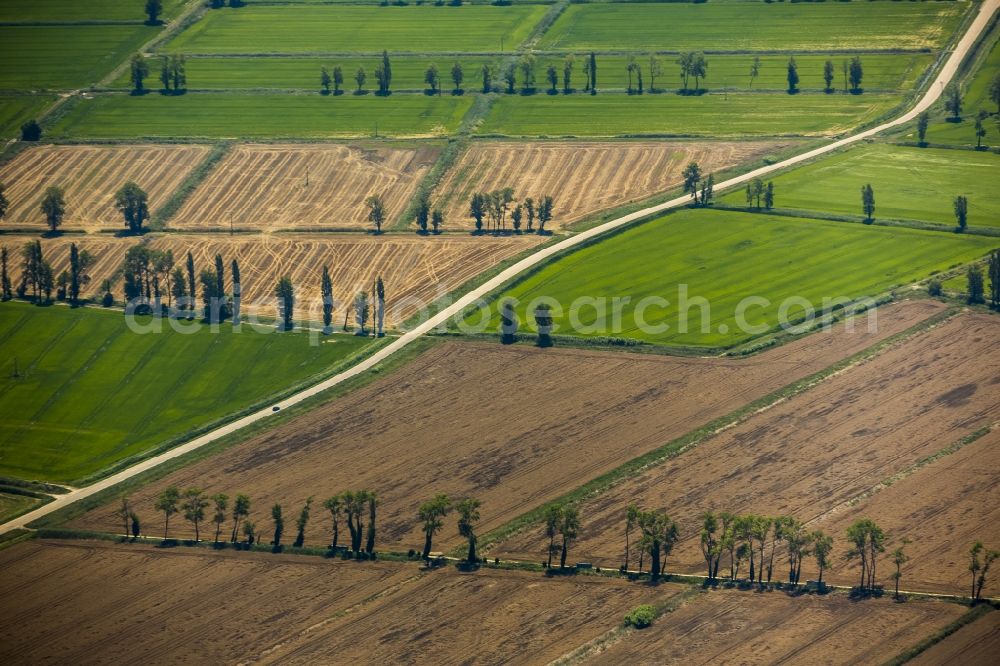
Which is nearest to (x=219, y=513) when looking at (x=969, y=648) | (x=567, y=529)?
A: (x=567, y=529)

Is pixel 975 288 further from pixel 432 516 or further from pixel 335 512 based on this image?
pixel 335 512

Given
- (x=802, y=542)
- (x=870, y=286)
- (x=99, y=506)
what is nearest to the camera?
(x=802, y=542)

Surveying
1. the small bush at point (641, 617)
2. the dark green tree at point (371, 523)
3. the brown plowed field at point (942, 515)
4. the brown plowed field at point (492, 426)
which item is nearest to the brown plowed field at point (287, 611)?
the small bush at point (641, 617)

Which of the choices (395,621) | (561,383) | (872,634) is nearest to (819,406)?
(561,383)

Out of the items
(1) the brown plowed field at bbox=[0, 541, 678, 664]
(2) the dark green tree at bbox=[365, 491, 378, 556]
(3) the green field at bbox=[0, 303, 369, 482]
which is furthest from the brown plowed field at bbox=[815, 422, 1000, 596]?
(3) the green field at bbox=[0, 303, 369, 482]

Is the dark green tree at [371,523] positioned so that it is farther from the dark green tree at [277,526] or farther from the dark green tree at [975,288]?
the dark green tree at [975,288]

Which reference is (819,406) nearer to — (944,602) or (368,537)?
(944,602)
